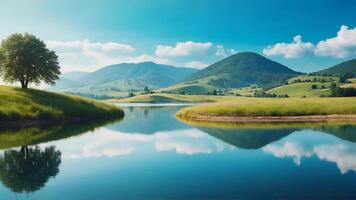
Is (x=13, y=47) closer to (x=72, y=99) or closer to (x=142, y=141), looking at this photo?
(x=72, y=99)

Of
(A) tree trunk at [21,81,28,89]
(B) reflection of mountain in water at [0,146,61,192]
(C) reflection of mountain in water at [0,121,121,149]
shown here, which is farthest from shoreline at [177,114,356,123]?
(A) tree trunk at [21,81,28,89]

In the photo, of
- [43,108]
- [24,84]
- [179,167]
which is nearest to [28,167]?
[179,167]

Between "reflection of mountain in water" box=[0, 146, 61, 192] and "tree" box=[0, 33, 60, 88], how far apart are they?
2551 inches

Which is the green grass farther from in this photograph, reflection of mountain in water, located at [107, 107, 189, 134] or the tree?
the tree

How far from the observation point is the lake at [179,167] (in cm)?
2955

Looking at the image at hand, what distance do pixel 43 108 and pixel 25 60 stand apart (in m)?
23.3

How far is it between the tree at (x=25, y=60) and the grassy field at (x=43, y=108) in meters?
4.98

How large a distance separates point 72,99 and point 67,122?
24.8m

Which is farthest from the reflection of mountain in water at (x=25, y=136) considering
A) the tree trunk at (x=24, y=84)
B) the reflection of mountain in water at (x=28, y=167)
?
the tree trunk at (x=24, y=84)

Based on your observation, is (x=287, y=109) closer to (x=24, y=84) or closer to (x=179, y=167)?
(x=179, y=167)

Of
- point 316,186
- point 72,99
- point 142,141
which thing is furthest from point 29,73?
point 316,186

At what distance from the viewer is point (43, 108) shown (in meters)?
96.4

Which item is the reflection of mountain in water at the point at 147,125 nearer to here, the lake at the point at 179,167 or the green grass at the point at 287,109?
the green grass at the point at 287,109

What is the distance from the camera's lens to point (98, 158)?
1859 inches
